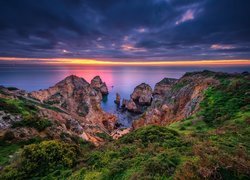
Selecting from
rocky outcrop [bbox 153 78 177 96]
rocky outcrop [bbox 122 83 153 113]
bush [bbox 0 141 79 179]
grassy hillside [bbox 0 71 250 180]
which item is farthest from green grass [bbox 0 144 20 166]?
rocky outcrop [bbox 153 78 177 96]

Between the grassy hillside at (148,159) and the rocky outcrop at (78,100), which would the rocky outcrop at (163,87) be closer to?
the rocky outcrop at (78,100)

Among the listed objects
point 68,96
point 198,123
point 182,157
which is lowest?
point 68,96

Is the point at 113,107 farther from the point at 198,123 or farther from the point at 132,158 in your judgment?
the point at 132,158

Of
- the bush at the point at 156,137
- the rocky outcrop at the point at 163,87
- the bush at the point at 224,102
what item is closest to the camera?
the bush at the point at 156,137

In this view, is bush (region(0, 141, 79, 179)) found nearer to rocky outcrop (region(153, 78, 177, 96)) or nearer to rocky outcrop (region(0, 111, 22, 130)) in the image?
rocky outcrop (region(0, 111, 22, 130))

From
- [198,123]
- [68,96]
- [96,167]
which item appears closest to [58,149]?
[96,167]

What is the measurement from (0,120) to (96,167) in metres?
14.2

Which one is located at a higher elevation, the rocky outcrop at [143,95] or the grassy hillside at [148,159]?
the grassy hillside at [148,159]

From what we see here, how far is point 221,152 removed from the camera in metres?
9.24

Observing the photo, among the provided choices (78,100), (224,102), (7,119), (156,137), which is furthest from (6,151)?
(78,100)

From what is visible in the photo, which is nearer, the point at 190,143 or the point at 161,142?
the point at 190,143

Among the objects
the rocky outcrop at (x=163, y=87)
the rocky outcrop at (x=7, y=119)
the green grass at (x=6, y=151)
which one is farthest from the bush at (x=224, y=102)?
the rocky outcrop at (x=163, y=87)

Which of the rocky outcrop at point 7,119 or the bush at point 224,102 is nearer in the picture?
the rocky outcrop at point 7,119

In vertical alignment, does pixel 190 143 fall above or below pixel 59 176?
above
